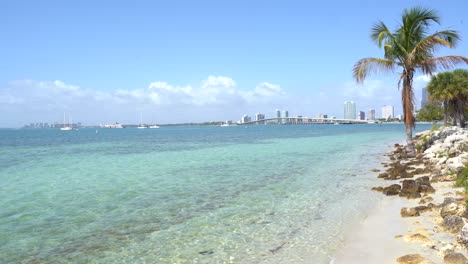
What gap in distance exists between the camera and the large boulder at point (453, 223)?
801 centimetres

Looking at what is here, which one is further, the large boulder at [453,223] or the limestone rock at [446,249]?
the large boulder at [453,223]

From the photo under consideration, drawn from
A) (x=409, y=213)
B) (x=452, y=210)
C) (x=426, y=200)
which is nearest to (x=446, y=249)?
(x=452, y=210)

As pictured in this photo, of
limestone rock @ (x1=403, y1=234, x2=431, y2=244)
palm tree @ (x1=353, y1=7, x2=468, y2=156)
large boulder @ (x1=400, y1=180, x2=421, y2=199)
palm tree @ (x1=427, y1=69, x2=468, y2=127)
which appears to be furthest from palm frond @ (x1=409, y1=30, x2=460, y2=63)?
palm tree @ (x1=427, y1=69, x2=468, y2=127)

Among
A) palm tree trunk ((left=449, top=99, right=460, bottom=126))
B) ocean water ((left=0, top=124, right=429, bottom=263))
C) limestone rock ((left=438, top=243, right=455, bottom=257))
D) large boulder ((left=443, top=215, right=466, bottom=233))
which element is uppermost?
palm tree trunk ((left=449, top=99, right=460, bottom=126))

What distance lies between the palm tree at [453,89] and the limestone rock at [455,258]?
4257 centimetres

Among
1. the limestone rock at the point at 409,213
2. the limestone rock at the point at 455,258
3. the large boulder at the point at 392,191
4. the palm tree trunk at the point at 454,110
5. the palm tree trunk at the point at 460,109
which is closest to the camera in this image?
the limestone rock at the point at 455,258

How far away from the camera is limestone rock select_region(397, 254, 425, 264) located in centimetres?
658

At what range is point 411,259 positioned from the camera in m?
6.70

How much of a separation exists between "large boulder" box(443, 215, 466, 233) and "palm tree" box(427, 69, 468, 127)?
40327mm

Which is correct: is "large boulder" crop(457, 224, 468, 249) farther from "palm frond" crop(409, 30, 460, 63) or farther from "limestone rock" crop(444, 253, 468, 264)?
"palm frond" crop(409, 30, 460, 63)

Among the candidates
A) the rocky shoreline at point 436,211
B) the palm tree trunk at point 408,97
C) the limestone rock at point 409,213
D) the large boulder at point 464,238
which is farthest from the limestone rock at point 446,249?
the palm tree trunk at point 408,97

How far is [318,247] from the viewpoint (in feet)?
27.3

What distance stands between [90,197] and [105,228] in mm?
5599

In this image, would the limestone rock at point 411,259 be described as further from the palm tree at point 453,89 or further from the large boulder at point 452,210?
the palm tree at point 453,89
